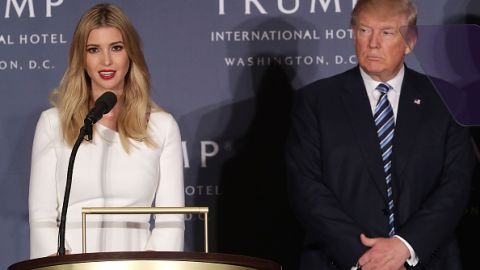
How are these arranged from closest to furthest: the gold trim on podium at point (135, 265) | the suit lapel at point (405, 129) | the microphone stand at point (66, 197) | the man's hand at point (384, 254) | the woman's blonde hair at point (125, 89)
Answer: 1. the gold trim on podium at point (135, 265)
2. the microphone stand at point (66, 197)
3. the man's hand at point (384, 254)
4. the suit lapel at point (405, 129)
5. the woman's blonde hair at point (125, 89)

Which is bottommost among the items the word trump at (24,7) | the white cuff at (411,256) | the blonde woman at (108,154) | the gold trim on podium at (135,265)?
the white cuff at (411,256)

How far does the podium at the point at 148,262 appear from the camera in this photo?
203cm

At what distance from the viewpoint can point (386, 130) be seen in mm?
3570

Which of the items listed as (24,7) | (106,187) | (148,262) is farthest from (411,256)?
(24,7)

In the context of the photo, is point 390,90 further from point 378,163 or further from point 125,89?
point 125,89

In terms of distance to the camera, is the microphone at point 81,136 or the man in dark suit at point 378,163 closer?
the microphone at point 81,136

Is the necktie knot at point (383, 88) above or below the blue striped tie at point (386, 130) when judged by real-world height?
above

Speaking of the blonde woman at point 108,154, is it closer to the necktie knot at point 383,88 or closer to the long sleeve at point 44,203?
the long sleeve at point 44,203

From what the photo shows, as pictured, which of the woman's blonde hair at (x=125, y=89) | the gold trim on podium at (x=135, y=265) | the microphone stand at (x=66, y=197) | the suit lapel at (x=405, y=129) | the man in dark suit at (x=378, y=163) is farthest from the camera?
the woman's blonde hair at (x=125, y=89)

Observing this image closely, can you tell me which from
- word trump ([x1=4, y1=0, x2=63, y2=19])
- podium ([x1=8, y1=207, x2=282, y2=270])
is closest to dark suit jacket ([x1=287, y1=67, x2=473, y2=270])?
podium ([x1=8, y1=207, x2=282, y2=270])

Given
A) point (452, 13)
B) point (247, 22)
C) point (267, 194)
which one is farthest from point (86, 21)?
point (452, 13)

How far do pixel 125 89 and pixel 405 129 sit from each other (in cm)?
112

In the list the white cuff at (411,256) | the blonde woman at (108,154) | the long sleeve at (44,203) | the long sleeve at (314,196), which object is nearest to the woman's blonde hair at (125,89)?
the blonde woman at (108,154)

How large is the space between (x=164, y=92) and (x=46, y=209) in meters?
1.10
